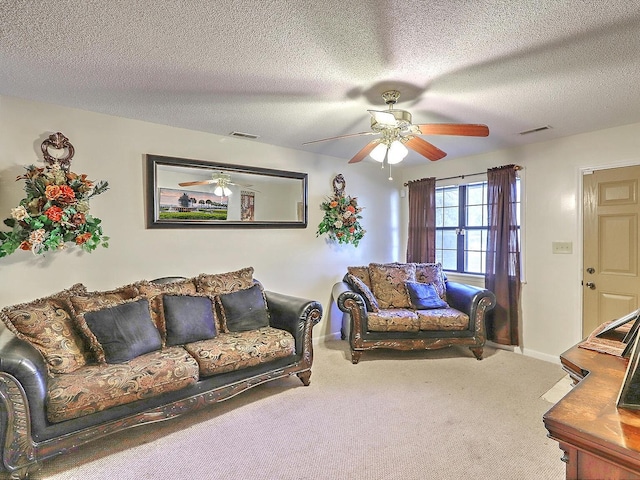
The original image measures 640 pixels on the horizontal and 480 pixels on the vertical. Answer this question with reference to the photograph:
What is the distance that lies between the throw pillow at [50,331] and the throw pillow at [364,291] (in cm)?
252

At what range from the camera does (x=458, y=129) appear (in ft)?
7.45

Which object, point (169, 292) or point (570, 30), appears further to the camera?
point (169, 292)

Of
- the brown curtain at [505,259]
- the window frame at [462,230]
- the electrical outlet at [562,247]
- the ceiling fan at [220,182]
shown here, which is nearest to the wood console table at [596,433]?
the electrical outlet at [562,247]

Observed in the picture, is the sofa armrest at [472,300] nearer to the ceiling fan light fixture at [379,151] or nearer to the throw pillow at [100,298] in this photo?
the ceiling fan light fixture at [379,151]

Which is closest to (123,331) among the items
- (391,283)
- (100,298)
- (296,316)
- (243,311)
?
(100,298)

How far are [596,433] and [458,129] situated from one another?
1.90 metres

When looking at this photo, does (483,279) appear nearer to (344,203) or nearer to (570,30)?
(344,203)

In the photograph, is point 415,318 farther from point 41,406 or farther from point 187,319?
point 41,406

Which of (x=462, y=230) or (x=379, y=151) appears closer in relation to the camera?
(x=379, y=151)

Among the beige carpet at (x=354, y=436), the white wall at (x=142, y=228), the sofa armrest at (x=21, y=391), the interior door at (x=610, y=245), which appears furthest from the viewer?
the interior door at (x=610, y=245)

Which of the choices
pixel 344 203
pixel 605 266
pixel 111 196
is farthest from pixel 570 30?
pixel 111 196

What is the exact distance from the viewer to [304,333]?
120 inches

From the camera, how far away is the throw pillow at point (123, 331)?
2318mm

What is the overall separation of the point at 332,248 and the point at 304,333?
1.61 m
